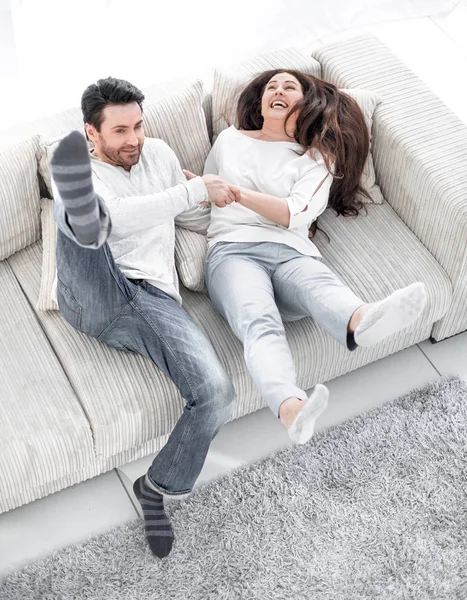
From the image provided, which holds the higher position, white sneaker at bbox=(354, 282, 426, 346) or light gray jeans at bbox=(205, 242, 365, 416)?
white sneaker at bbox=(354, 282, 426, 346)

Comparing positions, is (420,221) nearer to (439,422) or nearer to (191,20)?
(439,422)

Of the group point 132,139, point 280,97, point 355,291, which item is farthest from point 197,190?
point 355,291

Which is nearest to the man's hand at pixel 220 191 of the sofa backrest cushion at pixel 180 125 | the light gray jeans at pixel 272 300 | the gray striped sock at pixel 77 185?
the light gray jeans at pixel 272 300

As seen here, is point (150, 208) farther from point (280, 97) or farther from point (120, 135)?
point (280, 97)

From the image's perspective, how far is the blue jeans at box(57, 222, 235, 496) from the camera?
6.92 feet

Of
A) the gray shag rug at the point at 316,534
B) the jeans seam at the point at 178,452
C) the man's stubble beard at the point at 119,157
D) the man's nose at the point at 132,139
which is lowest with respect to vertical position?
the gray shag rug at the point at 316,534

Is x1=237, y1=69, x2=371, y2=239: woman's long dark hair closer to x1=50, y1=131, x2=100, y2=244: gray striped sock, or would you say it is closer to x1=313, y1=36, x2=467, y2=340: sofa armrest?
x1=313, y1=36, x2=467, y2=340: sofa armrest

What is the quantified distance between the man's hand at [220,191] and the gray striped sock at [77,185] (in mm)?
454

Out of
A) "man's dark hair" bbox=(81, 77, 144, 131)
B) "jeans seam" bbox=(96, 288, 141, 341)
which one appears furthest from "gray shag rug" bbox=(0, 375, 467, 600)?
"man's dark hair" bbox=(81, 77, 144, 131)

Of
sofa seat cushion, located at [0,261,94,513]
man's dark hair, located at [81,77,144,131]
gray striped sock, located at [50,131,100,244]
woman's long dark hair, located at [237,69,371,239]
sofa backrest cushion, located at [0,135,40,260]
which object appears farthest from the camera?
woman's long dark hair, located at [237,69,371,239]

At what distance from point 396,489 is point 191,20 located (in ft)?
6.90

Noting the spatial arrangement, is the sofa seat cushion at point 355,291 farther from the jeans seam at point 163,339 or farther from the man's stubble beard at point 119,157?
the man's stubble beard at point 119,157

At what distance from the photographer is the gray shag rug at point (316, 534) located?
7.14 feet

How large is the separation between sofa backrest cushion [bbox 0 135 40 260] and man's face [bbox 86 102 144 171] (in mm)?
205
